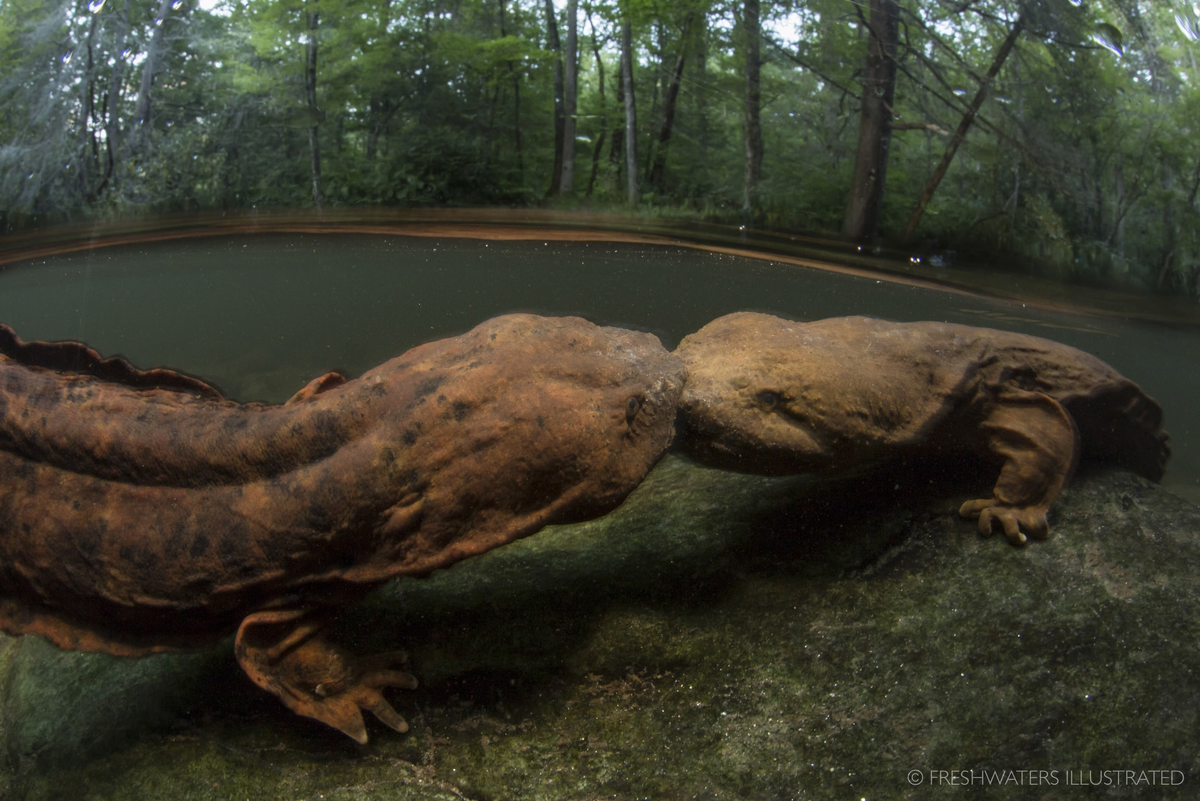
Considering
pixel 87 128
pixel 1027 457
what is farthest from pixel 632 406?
pixel 87 128

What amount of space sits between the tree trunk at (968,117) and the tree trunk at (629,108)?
1.30 meters

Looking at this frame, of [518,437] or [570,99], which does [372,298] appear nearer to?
[570,99]

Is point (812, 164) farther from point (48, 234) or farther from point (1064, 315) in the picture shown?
point (48, 234)

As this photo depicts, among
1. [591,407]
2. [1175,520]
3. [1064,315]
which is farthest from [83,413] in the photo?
[1175,520]

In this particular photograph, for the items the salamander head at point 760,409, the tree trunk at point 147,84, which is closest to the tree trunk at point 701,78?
the salamander head at point 760,409

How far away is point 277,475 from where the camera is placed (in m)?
2.18

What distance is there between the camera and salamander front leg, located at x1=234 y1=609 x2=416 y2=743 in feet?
7.05

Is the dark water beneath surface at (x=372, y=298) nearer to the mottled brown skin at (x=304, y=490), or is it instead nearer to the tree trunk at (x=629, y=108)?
the tree trunk at (x=629, y=108)

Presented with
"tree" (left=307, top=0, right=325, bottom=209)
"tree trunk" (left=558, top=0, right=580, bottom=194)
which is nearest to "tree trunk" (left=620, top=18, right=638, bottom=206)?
"tree trunk" (left=558, top=0, right=580, bottom=194)

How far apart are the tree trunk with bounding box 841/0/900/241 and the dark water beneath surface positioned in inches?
12.0

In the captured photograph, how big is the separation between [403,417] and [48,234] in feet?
6.24

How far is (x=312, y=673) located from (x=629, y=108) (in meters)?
2.56

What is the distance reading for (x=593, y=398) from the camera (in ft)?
7.10

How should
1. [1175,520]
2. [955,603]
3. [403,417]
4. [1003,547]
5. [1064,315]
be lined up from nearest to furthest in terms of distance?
1. [403,417]
2. [955,603]
3. [1003,547]
4. [1175,520]
5. [1064,315]
